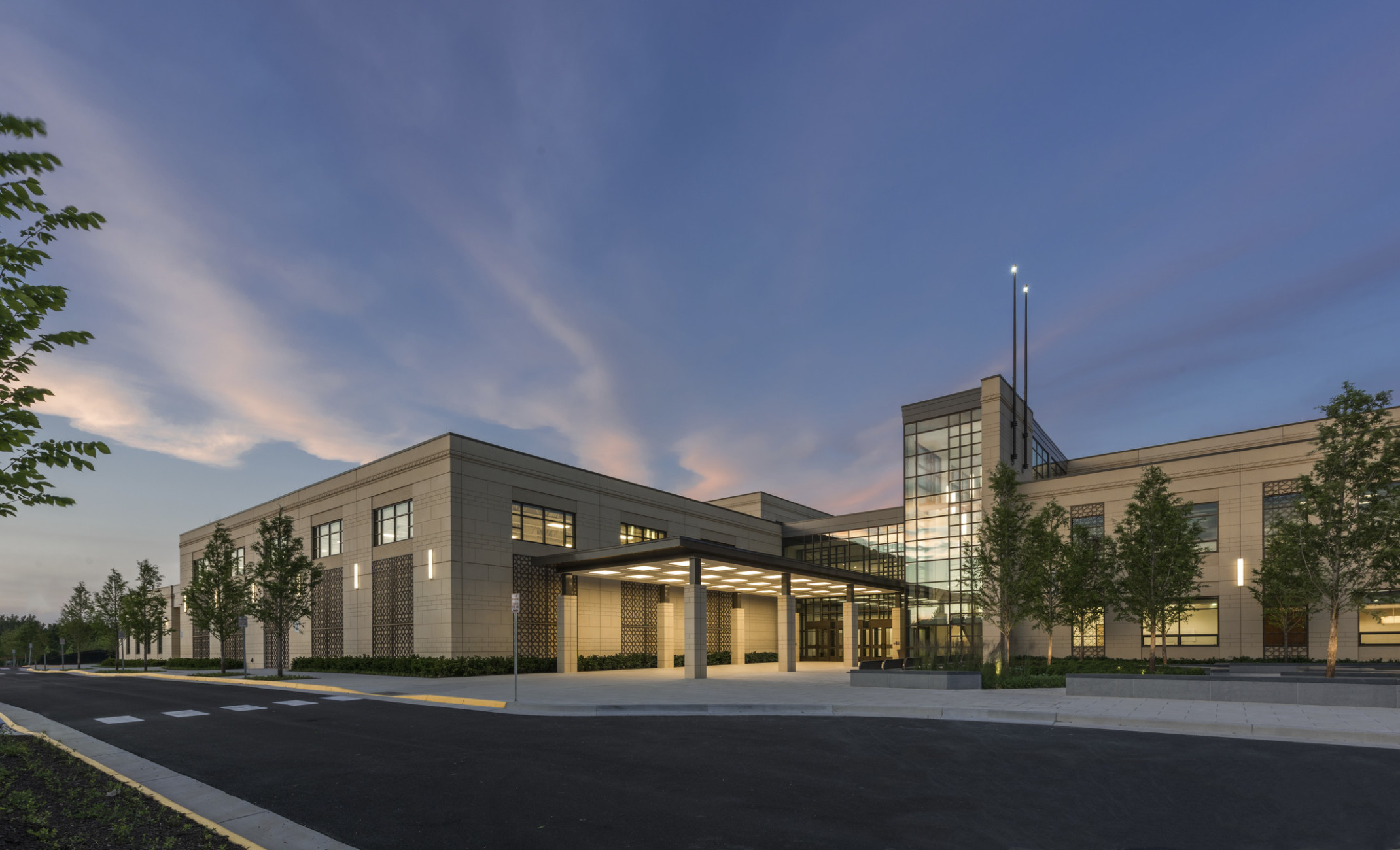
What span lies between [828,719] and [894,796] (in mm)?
8189

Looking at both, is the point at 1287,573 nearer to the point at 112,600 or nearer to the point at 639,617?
the point at 639,617

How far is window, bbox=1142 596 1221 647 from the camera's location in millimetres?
36125

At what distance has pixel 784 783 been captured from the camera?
33.7 feet

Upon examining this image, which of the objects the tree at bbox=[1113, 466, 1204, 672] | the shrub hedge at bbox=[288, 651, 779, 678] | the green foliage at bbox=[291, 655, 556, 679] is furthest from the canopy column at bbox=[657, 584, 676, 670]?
the tree at bbox=[1113, 466, 1204, 672]

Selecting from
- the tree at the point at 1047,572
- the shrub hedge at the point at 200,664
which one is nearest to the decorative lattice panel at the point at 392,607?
the shrub hedge at the point at 200,664

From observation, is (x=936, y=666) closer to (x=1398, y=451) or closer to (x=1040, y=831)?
(x=1398, y=451)

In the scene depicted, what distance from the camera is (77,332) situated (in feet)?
21.0

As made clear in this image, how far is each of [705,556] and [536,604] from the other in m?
10.5

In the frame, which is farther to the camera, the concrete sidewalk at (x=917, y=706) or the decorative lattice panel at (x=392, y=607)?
the decorative lattice panel at (x=392, y=607)

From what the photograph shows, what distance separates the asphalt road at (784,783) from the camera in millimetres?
7934

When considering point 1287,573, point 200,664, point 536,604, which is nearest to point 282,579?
point 536,604

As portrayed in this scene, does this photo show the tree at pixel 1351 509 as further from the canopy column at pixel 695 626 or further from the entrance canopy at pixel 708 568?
the canopy column at pixel 695 626

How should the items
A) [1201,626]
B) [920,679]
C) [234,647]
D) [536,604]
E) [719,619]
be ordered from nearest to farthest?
[920,679] < [1201,626] < [536,604] < [719,619] < [234,647]

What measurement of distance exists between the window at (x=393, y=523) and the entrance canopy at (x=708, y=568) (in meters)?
6.79
